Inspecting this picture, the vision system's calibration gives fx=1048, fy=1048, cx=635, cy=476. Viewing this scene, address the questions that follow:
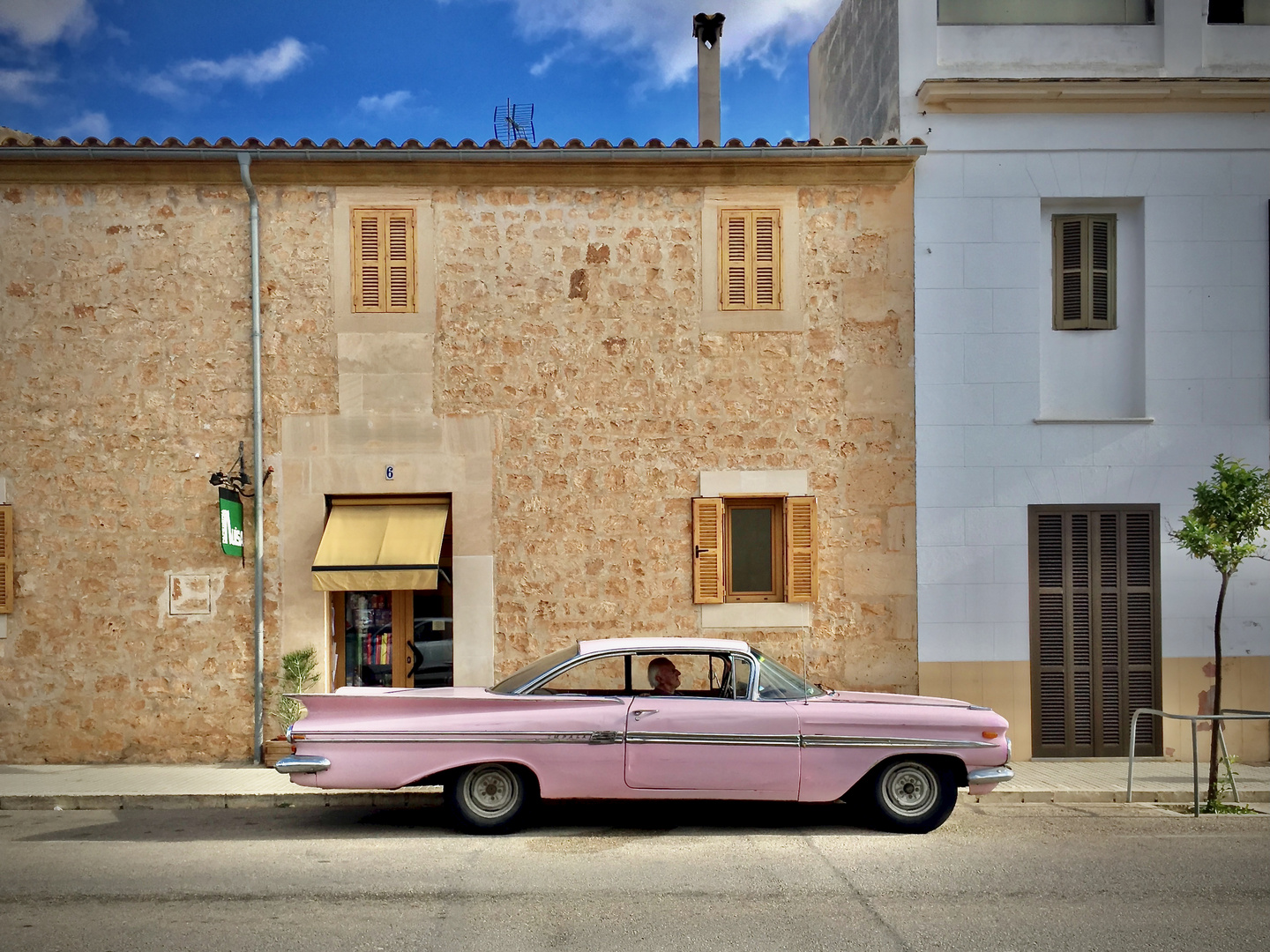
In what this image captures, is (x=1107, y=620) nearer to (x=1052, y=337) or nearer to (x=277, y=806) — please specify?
(x=1052, y=337)

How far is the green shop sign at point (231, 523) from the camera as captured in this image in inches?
422

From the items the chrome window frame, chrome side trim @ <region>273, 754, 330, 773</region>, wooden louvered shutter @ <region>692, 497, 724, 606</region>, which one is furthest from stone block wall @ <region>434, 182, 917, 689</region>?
chrome side trim @ <region>273, 754, 330, 773</region>

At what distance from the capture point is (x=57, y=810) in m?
9.25

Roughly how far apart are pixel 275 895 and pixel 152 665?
5621mm

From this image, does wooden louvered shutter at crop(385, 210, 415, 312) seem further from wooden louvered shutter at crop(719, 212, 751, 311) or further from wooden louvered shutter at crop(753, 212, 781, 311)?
wooden louvered shutter at crop(753, 212, 781, 311)

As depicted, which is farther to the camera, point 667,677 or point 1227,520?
point 1227,520

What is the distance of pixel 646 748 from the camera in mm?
7867

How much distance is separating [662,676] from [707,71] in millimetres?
8500

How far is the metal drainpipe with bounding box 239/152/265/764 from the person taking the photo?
440 inches

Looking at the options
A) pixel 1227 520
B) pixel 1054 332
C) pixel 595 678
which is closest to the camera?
pixel 595 678

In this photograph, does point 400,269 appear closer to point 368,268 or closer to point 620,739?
point 368,268

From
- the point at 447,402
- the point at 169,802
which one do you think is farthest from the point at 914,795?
the point at 169,802

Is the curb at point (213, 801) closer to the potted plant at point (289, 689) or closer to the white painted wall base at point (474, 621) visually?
the potted plant at point (289, 689)

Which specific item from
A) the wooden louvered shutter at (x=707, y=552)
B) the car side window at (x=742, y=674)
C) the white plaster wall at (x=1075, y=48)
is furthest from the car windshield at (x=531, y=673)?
the white plaster wall at (x=1075, y=48)
